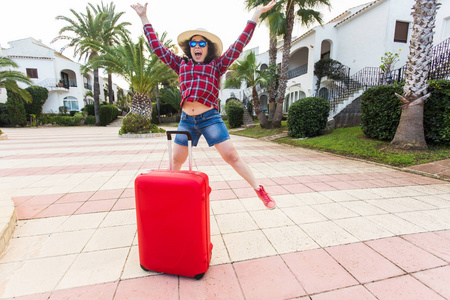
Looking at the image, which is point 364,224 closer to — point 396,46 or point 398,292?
point 398,292

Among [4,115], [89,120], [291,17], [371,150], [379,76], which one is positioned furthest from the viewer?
[89,120]

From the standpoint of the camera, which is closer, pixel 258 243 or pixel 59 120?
pixel 258 243

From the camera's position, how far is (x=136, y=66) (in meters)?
12.2

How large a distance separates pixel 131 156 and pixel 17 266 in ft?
15.4

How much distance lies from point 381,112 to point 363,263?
6591 millimetres

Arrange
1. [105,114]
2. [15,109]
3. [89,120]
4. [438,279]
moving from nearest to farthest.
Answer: [438,279] → [15,109] → [105,114] → [89,120]

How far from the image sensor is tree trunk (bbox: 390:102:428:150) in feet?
17.8

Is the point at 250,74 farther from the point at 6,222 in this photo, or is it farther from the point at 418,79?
the point at 6,222

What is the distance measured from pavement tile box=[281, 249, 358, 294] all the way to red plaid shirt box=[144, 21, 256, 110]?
4.72 ft

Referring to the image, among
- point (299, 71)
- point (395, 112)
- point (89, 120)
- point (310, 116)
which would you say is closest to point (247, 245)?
point (395, 112)

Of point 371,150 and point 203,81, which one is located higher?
point 203,81

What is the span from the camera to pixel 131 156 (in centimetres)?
616

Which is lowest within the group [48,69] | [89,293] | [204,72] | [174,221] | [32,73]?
[89,293]

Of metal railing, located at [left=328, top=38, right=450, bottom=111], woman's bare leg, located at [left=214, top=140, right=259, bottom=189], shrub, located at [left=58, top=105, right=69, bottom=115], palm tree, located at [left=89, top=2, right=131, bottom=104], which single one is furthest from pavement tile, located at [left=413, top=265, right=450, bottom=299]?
shrub, located at [left=58, top=105, right=69, bottom=115]
